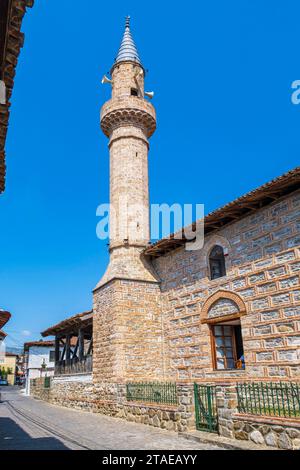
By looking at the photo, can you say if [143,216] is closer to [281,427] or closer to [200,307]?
[200,307]

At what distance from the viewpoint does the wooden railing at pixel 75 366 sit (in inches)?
608

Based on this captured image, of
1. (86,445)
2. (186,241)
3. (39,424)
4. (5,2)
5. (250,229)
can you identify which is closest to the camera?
(5,2)

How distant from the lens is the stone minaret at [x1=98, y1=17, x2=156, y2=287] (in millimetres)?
14227

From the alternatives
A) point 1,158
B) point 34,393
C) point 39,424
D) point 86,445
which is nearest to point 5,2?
point 1,158

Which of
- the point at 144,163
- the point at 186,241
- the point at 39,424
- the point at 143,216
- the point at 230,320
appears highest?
the point at 144,163

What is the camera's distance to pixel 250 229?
10.2 m

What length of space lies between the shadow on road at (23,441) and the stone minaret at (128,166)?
18.2ft

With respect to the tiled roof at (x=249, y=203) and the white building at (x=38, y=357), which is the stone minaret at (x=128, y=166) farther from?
the white building at (x=38, y=357)

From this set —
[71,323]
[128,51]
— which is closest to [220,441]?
[71,323]

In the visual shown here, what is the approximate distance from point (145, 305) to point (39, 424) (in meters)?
4.73

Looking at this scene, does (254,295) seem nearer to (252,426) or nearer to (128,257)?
(252,426)

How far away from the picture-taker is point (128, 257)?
14.1m

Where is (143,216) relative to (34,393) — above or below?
above

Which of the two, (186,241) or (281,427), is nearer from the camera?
(281,427)
